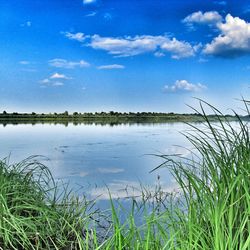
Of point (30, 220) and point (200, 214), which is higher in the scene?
point (200, 214)

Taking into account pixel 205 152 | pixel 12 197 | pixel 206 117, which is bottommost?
pixel 12 197

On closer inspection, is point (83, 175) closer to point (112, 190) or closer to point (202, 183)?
point (112, 190)

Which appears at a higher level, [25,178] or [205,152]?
[205,152]

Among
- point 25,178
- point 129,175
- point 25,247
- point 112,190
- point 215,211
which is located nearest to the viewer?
point 215,211

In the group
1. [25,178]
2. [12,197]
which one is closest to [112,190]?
[25,178]

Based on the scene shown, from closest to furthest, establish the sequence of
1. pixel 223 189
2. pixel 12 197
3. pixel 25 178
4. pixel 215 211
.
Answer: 1. pixel 215 211
2. pixel 223 189
3. pixel 12 197
4. pixel 25 178

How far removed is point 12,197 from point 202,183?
6.00ft

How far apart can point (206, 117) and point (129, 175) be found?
7910 millimetres

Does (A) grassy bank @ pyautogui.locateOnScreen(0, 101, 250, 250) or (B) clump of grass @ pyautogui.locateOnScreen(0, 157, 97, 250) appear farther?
(B) clump of grass @ pyautogui.locateOnScreen(0, 157, 97, 250)

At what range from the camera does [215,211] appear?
187 centimetres

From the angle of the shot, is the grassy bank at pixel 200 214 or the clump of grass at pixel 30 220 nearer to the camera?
the grassy bank at pixel 200 214

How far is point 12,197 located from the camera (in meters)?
3.31

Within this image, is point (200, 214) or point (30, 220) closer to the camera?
point (200, 214)

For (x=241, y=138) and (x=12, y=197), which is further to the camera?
(x=12, y=197)
